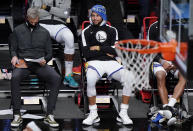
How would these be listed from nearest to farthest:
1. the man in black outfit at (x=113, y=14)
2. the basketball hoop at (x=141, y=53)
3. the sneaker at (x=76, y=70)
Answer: the basketball hoop at (x=141, y=53)
the sneaker at (x=76, y=70)
the man in black outfit at (x=113, y=14)

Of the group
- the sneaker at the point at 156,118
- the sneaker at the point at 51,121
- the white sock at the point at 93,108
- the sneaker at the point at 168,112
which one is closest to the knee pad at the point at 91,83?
the white sock at the point at 93,108

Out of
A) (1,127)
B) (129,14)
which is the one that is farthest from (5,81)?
(129,14)

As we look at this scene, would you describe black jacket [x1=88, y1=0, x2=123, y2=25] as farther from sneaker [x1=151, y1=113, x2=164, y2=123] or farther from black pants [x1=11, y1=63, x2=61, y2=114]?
sneaker [x1=151, y1=113, x2=164, y2=123]

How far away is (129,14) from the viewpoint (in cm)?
1213

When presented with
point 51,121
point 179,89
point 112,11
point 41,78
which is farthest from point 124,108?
point 112,11

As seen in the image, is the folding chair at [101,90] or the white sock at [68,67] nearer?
the folding chair at [101,90]

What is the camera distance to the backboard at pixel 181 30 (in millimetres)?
5152

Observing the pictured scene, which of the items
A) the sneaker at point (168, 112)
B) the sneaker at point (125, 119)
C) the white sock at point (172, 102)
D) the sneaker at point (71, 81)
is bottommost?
the sneaker at point (125, 119)

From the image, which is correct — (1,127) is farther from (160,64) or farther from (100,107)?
(160,64)

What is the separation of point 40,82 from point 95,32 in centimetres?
113

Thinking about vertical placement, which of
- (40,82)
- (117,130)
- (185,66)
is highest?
(185,66)

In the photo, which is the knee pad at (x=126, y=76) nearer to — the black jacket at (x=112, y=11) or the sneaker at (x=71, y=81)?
the sneaker at (x=71, y=81)

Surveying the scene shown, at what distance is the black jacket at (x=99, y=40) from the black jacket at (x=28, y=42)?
1.87ft

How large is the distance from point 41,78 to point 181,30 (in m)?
3.07
